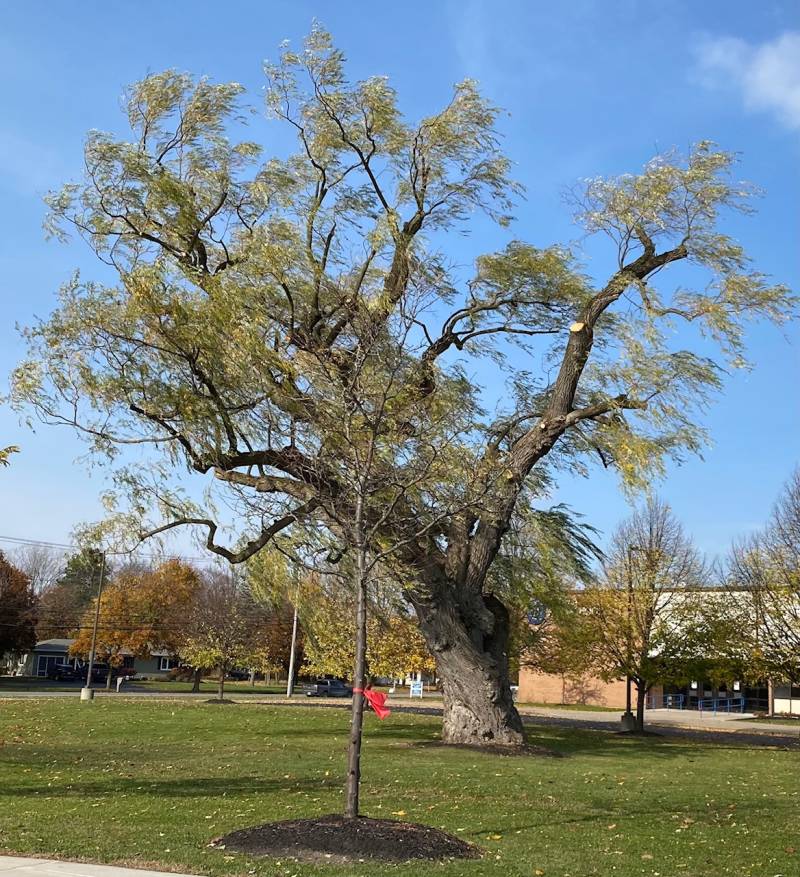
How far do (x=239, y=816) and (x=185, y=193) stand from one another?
1211 cm

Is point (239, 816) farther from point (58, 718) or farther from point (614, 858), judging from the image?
point (58, 718)

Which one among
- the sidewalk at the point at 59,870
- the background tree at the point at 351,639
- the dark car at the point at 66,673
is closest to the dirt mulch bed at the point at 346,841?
the sidewalk at the point at 59,870

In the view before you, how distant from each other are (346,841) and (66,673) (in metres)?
75.0

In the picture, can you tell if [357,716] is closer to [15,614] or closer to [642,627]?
[642,627]

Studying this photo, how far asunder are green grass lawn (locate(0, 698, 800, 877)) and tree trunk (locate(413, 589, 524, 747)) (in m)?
1.06

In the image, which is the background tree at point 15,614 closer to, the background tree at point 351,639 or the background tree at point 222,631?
the background tree at point 222,631

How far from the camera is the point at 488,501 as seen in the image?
1329 cm

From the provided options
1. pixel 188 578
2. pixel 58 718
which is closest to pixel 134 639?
pixel 188 578

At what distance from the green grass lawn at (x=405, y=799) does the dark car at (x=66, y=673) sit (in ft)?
181

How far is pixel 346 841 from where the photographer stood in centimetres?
817

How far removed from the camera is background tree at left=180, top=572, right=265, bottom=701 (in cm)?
4797

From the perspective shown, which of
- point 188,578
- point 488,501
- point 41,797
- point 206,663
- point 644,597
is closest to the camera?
point 41,797

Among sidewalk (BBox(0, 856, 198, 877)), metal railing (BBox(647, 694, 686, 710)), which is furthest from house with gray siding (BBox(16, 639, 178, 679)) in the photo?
sidewalk (BBox(0, 856, 198, 877))

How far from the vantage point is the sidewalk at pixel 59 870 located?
7.14 m
